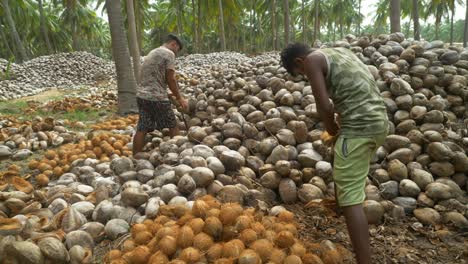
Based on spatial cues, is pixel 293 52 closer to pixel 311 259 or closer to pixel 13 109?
pixel 311 259

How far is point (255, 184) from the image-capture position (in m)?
2.84

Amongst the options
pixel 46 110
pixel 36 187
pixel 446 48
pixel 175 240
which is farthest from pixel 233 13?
pixel 175 240

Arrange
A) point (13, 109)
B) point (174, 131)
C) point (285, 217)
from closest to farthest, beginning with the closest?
1. point (285, 217)
2. point (174, 131)
3. point (13, 109)

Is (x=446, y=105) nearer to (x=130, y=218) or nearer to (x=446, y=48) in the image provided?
(x=446, y=48)

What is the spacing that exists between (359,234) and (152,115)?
107 inches

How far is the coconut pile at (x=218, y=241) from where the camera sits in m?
1.79

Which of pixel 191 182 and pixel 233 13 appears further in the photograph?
pixel 233 13

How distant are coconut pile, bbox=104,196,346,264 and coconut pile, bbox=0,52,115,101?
1026 centimetres

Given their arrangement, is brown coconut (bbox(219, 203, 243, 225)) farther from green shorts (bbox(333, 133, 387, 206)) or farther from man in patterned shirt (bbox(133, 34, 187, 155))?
man in patterned shirt (bbox(133, 34, 187, 155))

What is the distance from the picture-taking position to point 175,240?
6.19 ft

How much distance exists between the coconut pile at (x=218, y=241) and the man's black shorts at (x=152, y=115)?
184 centimetres

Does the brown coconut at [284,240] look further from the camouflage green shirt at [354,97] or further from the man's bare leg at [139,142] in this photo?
the man's bare leg at [139,142]

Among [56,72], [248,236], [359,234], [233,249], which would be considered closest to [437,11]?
[56,72]

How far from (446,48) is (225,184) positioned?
11.4ft
